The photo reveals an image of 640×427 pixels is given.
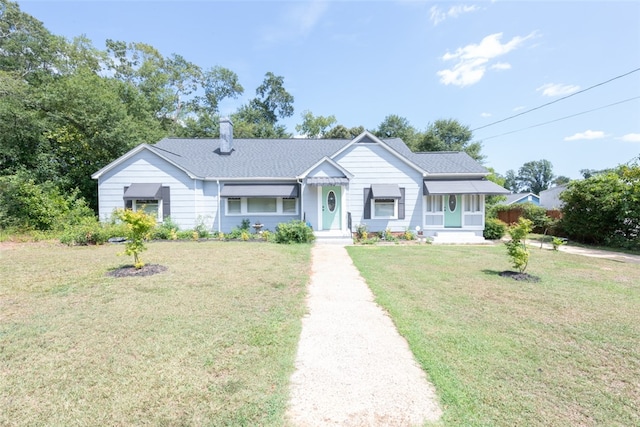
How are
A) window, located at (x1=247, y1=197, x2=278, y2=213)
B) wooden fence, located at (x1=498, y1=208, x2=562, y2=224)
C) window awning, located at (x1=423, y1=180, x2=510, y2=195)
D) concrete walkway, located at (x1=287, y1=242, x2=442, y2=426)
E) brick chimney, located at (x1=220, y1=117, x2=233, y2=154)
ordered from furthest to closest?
wooden fence, located at (x1=498, y1=208, x2=562, y2=224) < brick chimney, located at (x1=220, y1=117, x2=233, y2=154) < window, located at (x1=247, y1=197, x2=278, y2=213) < window awning, located at (x1=423, y1=180, x2=510, y2=195) < concrete walkway, located at (x1=287, y1=242, x2=442, y2=426)

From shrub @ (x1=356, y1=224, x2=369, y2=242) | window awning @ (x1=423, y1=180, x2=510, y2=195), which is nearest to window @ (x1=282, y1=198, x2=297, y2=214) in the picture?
shrub @ (x1=356, y1=224, x2=369, y2=242)

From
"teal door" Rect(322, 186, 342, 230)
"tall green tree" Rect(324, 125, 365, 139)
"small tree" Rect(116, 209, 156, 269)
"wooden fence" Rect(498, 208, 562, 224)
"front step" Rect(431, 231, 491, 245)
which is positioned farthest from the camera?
"tall green tree" Rect(324, 125, 365, 139)

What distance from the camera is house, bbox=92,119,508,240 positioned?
49.5ft

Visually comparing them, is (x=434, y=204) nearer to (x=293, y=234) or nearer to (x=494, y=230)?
(x=494, y=230)

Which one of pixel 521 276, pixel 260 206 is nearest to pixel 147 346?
pixel 521 276

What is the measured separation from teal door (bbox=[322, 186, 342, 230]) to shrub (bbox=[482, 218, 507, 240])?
29.3ft

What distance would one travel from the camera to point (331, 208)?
1559 centimetres

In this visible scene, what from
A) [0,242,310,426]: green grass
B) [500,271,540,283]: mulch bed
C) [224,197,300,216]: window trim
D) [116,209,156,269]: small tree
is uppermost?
[224,197,300,216]: window trim

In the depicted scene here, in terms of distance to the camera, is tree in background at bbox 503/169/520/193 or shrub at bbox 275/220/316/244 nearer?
shrub at bbox 275/220/316/244

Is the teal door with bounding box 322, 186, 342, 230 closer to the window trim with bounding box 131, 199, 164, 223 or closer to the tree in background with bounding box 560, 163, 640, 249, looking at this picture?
the window trim with bounding box 131, 199, 164, 223

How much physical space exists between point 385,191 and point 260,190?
23.2 feet

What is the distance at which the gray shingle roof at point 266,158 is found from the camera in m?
16.2

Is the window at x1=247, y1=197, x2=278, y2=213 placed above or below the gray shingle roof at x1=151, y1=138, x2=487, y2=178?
below

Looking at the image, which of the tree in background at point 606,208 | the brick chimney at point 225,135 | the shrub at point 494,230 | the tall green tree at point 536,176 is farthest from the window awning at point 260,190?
the tall green tree at point 536,176
